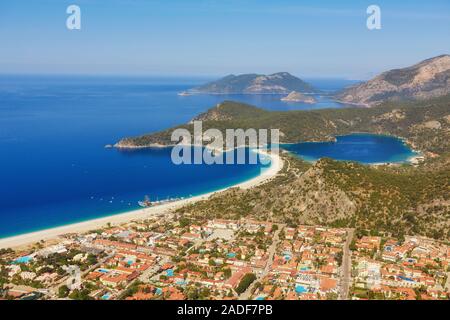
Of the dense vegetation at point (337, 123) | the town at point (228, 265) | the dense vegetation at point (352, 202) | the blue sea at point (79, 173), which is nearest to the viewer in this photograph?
the town at point (228, 265)

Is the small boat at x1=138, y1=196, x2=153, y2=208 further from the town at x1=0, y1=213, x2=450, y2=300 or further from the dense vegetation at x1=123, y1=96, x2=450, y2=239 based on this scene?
the town at x1=0, y1=213, x2=450, y2=300

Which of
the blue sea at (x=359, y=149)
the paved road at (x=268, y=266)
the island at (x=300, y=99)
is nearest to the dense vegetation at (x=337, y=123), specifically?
the blue sea at (x=359, y=149)

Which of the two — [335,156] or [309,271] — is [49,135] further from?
[309,271]

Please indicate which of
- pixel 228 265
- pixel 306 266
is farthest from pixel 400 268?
pixel 228 265

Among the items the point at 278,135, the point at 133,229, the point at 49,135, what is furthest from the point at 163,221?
the point at 49,135

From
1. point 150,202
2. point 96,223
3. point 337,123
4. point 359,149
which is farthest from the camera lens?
point 337,123

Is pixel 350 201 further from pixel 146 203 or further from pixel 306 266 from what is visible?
pixel 146 203

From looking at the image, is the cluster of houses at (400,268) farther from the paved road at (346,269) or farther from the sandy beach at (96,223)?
the sandy beach at (96,223)

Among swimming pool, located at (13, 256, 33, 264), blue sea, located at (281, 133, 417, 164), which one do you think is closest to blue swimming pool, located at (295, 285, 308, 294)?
swimming pool, located at (13, 256, 33, 264)
